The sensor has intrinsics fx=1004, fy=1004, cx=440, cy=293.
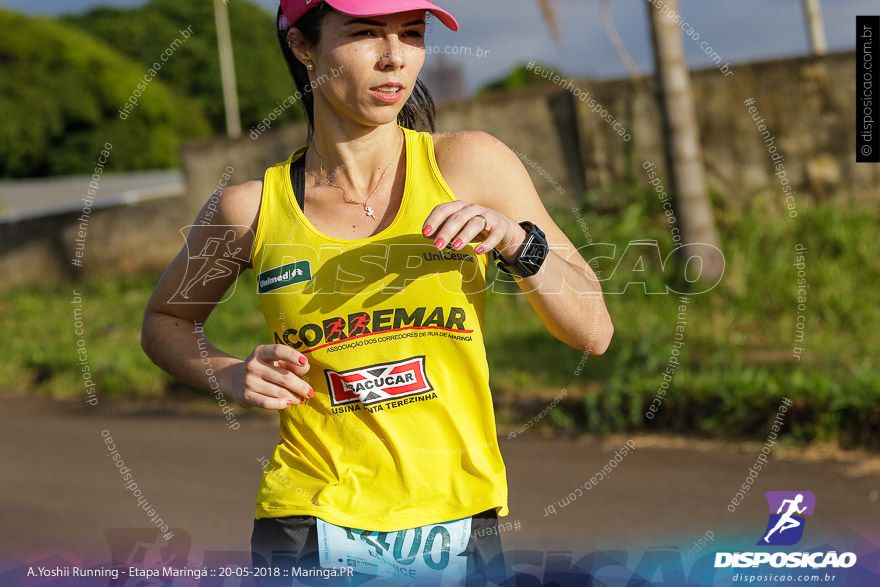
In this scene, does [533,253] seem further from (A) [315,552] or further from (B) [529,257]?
(A) [315,552]

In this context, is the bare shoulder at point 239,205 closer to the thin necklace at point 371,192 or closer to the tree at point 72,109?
the thin necklace at point 371,192

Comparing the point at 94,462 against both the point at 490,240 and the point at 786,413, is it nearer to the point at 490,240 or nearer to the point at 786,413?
the point at 786,413

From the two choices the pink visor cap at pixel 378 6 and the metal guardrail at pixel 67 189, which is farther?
the metal guardrail at pixel 67 189

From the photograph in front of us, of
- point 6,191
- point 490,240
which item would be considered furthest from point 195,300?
point 6,191

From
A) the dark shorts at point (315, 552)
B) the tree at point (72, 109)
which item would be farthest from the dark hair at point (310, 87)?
the tree at point (72, 109)

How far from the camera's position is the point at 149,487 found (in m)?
5.56

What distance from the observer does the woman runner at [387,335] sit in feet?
6.57

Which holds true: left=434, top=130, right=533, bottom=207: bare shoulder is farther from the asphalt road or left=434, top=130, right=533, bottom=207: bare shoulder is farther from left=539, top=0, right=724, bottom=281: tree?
left=539, top=0, right=724, bottom=281: tree

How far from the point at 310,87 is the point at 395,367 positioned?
698 mm

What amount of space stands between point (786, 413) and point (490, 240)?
393cm

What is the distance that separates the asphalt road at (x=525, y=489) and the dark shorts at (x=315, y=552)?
2045 millimetres

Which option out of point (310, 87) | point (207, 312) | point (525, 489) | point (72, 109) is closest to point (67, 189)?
point (72, 109)

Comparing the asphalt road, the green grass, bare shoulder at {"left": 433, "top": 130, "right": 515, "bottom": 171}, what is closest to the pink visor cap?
bare shoulder at {"left": 433, "top": 130, "right": 515, "bottom": 171}

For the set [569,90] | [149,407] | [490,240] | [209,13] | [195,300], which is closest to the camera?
[490,240]
